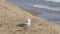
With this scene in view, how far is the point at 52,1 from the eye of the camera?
31.5 meters

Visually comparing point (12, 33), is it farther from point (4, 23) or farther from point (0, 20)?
point (0, 20)

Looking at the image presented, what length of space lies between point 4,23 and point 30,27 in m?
1.48

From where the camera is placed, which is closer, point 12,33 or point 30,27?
point 12,33

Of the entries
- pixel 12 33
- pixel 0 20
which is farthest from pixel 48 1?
pixel 12 33

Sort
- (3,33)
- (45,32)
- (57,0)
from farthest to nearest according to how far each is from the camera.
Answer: (57,0), (45,32), (3,33)

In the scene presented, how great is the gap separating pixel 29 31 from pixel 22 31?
34 centimetres

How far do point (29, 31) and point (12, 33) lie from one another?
0.93 metres

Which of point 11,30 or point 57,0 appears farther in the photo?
point 57,0

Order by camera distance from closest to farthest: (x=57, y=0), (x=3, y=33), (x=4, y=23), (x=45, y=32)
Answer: (x=3, y=33) → (x=45, y=32) → (x=4, y=23) → (x=57, y=0)

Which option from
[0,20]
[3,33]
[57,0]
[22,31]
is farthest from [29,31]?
[57,0]

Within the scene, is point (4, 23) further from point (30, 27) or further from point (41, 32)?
point (41, 32)

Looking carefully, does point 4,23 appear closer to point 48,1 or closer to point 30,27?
point 30,27

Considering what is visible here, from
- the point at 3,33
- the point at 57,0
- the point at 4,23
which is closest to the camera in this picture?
the point at 3,33

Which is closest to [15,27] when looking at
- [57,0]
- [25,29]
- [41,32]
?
[25,29]
